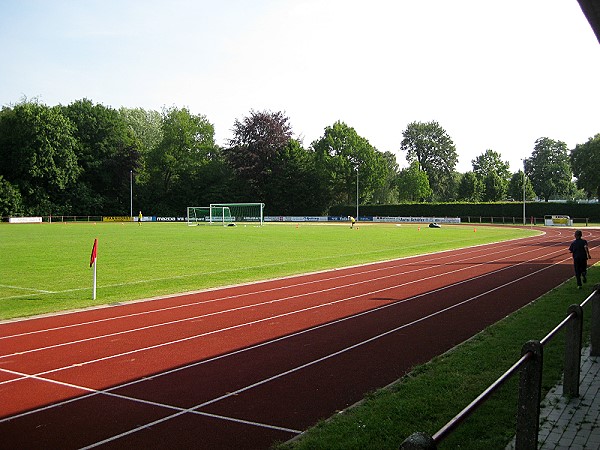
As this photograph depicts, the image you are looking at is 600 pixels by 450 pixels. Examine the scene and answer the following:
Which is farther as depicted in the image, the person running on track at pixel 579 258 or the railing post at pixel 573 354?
the person running on track at pixel 579 258

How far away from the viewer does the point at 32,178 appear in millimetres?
81062

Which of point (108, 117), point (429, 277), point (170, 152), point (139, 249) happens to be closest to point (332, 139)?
point (170, 152)

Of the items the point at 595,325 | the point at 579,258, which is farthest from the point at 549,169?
the point at 595,325

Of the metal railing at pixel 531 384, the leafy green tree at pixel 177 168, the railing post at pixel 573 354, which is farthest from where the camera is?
the leafy green tree at pixel 177 168

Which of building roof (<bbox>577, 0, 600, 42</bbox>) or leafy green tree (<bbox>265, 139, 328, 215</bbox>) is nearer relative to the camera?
building roof (<bbox>577, 0, 600, 42</bbox>)

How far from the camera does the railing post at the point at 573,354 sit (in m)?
6.29

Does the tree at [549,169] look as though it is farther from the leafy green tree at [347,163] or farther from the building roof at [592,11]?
the building roof at [592,11]

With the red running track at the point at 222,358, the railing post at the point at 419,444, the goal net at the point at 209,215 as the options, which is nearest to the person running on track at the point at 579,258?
the red running track at the point at 222,358

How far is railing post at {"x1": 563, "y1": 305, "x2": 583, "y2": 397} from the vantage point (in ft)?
20.6

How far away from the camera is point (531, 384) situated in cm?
438

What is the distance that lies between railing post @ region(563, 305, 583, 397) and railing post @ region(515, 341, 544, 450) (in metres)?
2.15

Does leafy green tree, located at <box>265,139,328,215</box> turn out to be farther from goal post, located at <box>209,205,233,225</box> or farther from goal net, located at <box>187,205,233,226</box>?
goal post, located at <box>209,205,233,225</box>

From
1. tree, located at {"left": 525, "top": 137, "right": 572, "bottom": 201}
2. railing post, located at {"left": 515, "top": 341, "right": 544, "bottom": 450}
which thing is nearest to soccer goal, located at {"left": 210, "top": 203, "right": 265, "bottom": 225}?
tree, located at {"left": 525, "top": 137, "right": 572, "bottom": 201}

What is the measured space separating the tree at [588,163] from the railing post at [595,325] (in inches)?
2951
